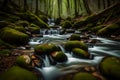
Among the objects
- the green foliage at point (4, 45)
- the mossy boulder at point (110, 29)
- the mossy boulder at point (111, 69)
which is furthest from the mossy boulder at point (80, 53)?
the mossy boulder at point (110, 29)

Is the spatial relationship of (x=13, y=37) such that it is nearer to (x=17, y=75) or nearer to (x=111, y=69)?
(x=17, y=75)

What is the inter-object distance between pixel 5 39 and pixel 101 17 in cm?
1218

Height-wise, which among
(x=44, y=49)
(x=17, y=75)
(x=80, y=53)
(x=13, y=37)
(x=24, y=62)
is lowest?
(x=17, y=75)

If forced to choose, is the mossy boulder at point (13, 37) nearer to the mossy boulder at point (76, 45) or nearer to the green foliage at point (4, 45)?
the green foliage at point (4, 45)

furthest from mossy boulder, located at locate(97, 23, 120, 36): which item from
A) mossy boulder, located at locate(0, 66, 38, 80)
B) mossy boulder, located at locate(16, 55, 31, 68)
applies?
mossy boulder, located at locate(0, 66, 38, 80)

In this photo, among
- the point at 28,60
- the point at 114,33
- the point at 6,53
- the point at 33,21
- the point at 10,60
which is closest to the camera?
the point at 28,60

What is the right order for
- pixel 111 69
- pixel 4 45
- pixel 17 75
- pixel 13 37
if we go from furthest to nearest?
pixel 13 37, pixel 4 45, pixel 111 69, pixel 17 75

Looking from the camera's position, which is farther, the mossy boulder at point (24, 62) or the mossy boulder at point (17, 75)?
the mossy boulder at point (24, 62)

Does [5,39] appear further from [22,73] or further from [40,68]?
[22,73]

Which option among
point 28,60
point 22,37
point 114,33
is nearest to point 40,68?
point 28,60

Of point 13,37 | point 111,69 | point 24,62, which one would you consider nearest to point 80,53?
point 111,69

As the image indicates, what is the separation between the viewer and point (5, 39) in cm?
934

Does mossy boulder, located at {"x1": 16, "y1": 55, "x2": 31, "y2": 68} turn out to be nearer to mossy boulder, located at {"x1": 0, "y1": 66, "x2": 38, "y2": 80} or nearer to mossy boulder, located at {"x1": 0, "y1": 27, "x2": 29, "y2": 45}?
mossy boulder, located at {"x1": 0, "y1": 66, "x2": 38, "y2": 80}

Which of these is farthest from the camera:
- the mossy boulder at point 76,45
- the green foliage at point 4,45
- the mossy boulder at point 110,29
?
the mossy boulder at point 110,29
